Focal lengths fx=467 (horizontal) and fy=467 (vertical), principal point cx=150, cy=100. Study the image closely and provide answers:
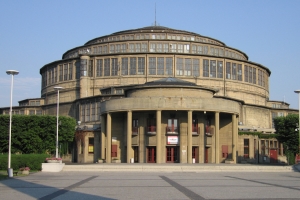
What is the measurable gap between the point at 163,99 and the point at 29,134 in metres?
17.9

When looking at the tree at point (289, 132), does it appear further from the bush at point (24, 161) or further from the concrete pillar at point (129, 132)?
the bush at point (24, 161)

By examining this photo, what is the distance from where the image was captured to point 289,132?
66.7 metres

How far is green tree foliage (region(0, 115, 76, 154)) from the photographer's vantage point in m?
59.6

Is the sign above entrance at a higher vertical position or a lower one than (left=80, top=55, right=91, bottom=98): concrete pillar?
lower

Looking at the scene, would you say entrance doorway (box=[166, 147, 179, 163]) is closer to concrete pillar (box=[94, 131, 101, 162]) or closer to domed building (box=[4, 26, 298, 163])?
domed building (box=[4, 26, 298, 163])

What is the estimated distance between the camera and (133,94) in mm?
63969

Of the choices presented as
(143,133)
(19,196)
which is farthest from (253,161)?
(19,196)

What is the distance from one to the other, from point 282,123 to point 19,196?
51.5 m

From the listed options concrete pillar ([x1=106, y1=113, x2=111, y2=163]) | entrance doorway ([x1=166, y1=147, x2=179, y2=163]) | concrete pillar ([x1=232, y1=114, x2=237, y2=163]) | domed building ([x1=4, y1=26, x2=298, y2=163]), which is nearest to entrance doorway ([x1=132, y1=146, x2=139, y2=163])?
domed building ([x1=4, y1=26, x2=298, y2=163])

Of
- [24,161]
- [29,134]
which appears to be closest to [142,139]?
[29,134]

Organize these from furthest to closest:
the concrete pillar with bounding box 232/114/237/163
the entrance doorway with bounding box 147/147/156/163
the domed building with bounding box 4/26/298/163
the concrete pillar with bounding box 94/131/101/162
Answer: the concrete pillar with bounding box 94/131/101/162 < the concrete pillar with bounding box 232/114/237/163 < the entrance doorway with bounding box 147/147/156/163 < the domed building with bounding box 4/26/298/163

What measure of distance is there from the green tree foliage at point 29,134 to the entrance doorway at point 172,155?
15280mm

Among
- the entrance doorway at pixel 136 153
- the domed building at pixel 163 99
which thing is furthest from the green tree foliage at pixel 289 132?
the entrance doorway at pixel 136 153

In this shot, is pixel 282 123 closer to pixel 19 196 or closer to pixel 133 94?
pixel 133 94
